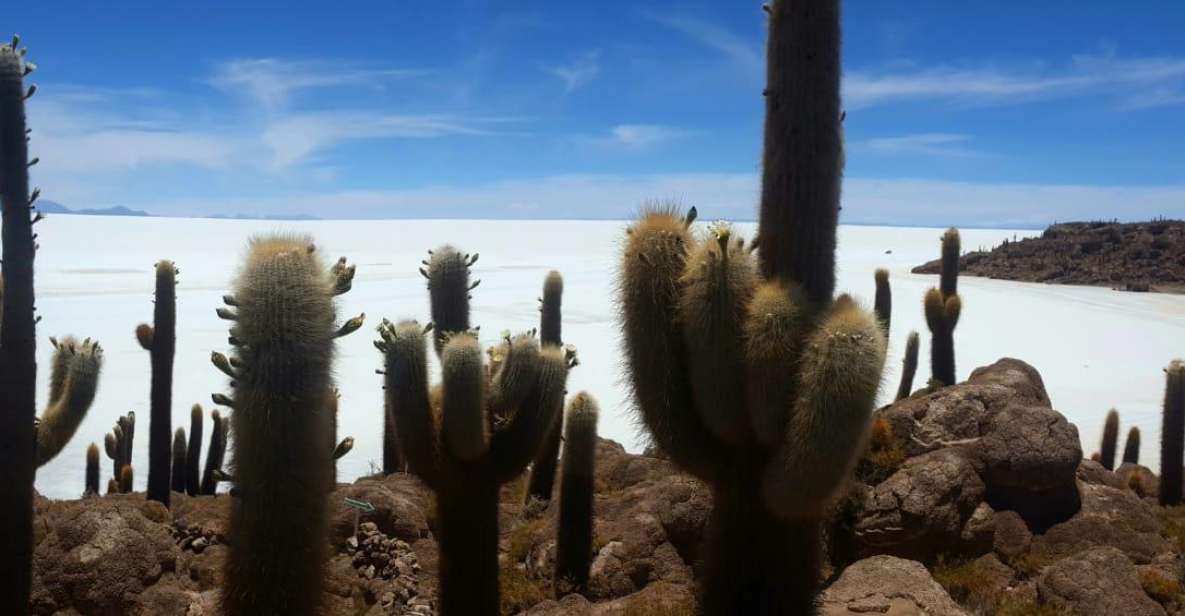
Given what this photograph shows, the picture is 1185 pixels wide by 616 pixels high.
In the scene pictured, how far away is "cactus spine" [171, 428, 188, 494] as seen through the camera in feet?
46.8

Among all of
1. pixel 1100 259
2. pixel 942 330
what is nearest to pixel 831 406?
pixel 942 330

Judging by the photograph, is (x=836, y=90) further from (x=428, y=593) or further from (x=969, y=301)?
(x=969, y=301)

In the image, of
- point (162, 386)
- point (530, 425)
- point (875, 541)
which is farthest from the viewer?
point (162, 386)

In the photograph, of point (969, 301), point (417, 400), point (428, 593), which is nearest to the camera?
point (417, 400)

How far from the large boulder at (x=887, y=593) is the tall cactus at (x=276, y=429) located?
Result: 3417 mm

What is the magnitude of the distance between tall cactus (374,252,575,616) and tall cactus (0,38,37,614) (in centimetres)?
323

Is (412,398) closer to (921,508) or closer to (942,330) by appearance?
(921,508)

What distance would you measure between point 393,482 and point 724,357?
8.44 metres

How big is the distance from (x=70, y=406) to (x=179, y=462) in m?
5.84

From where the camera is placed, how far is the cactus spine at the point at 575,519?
8.93 m

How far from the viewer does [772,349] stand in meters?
4.53

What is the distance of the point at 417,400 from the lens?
651 cm

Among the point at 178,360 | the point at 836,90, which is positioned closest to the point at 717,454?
the point at 836,90

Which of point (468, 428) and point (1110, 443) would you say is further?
point (1110, 443)
